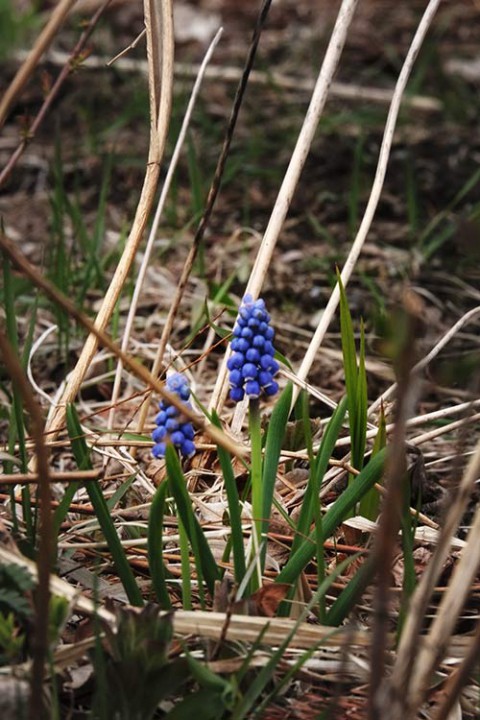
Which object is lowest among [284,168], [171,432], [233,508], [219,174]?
[233,508]

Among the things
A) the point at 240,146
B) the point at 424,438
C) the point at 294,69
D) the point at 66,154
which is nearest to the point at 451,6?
the point at 294,69

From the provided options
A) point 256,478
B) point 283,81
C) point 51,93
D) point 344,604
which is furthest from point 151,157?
point 283,81

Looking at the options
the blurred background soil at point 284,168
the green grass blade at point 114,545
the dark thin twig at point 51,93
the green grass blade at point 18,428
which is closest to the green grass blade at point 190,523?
the green grass blade at point 114,545

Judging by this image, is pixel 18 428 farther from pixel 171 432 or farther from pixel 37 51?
pixel 37 51

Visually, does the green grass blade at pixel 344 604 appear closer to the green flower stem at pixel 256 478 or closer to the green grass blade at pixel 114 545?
the green flower stem at pixel 256 478

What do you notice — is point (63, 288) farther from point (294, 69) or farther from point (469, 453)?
point (294, 69)

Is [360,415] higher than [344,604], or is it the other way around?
[360,415]
